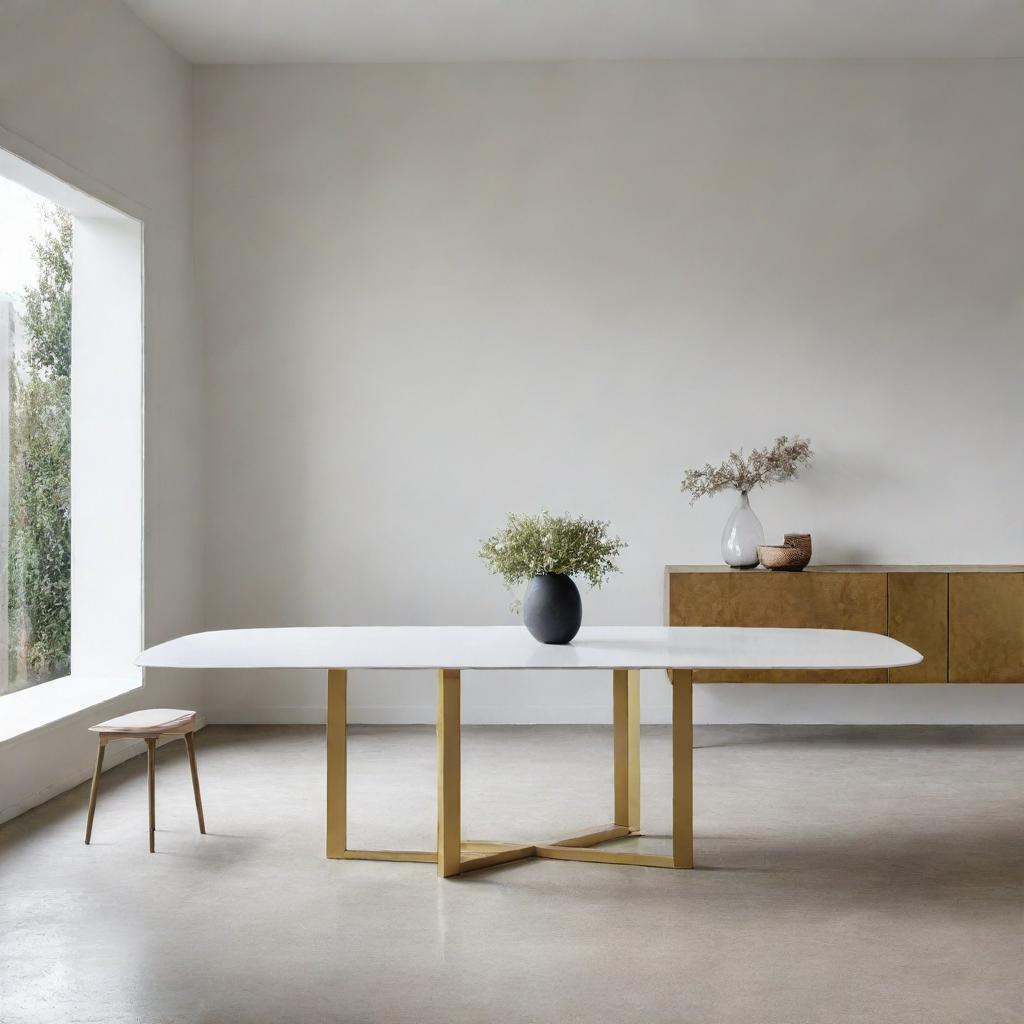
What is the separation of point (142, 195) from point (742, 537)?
3267 mm

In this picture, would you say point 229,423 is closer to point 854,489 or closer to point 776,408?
point 776,408

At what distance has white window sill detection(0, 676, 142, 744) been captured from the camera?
13.6 ft

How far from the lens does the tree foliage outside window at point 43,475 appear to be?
450 cm

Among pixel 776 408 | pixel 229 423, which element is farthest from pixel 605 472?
pixel 229 423

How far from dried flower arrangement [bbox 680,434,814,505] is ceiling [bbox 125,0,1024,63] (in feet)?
6.44

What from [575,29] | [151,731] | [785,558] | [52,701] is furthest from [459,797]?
[575,29]

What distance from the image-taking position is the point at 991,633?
508cm

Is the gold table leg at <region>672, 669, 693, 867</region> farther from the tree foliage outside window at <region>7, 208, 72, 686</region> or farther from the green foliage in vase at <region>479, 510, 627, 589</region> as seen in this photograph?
the tree foliage outside window at <region>7, 208, 72, 686</region>

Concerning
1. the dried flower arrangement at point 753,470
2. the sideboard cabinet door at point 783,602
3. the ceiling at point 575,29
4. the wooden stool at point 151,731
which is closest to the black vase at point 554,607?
the wooden stool at point 151,731

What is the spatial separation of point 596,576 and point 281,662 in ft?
3.34

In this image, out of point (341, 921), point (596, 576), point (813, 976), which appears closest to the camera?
point (813, 976)

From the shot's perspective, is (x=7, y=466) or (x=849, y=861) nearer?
(x=849, y=861)

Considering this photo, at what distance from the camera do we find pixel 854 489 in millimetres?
5605

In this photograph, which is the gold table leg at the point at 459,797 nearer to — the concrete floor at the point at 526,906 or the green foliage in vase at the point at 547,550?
the concrete floor at the point at 526,906
